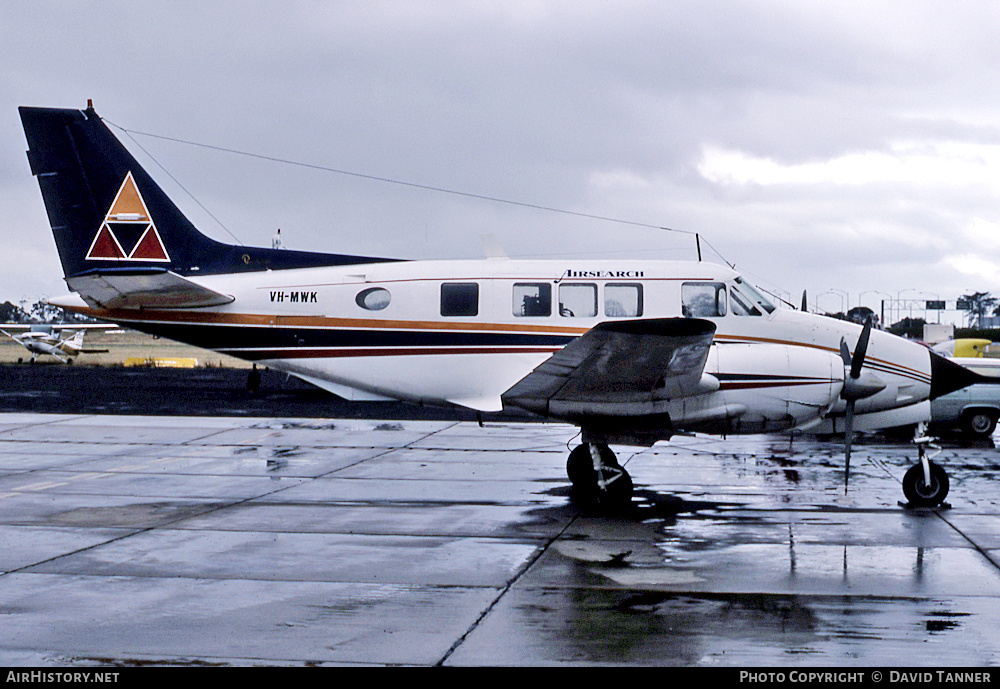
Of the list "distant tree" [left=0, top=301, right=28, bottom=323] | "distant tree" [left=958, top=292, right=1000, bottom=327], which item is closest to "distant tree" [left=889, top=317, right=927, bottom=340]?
"distant tree" [left=958, top=292, right=1000, bottom=327]

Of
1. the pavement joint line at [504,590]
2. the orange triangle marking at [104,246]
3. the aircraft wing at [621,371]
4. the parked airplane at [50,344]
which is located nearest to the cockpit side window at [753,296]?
the aircraft wing at [621,371]

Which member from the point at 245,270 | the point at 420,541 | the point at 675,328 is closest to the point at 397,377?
the point at 245,270

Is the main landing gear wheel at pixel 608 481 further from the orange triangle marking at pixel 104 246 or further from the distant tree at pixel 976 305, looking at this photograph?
the distant tree at pixel 976 305

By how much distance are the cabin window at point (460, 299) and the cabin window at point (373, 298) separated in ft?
2.85

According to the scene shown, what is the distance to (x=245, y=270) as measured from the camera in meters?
15.1

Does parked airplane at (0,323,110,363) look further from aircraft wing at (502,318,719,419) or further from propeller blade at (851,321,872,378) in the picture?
propeller blade at (851,321,872,378)

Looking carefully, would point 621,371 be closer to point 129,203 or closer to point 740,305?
point 740,305

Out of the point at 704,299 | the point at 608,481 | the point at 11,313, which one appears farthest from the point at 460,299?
the point at 11,313

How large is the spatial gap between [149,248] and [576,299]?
22.6 ft

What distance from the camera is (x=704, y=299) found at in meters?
14.0

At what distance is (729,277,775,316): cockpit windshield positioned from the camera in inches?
553

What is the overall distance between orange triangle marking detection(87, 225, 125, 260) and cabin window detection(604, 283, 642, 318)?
25.6ft

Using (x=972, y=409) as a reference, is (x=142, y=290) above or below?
above
